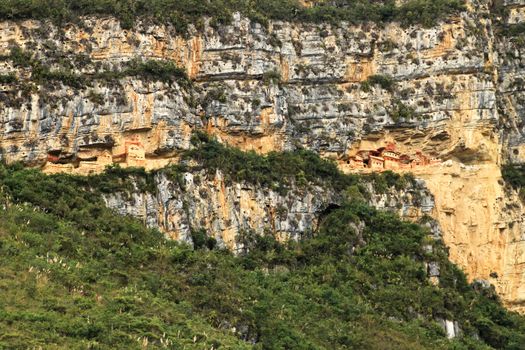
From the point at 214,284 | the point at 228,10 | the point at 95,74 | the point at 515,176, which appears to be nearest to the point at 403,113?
the point at 515,176

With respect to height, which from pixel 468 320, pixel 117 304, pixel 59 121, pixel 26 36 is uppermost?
pixel 26 36

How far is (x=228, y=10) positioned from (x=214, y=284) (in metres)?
15.6

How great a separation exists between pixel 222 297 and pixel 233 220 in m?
6.99

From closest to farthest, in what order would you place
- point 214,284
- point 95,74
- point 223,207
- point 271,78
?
point 214,284 → point 223,207 → point 95,74 → point 271,78

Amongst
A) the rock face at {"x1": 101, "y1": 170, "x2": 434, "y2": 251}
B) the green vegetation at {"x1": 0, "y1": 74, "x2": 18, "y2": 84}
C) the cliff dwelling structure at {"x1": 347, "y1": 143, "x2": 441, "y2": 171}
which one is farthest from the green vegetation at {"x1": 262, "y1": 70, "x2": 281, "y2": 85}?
the green vegetation at {"x1": 0, "y1": 74, "x2": 18, "y2": 84}

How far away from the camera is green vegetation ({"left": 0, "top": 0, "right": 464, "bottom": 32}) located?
48.9 metres

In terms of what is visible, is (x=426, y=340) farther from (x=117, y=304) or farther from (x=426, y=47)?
(x=426, y=47)

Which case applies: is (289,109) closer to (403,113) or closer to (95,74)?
(403,113)

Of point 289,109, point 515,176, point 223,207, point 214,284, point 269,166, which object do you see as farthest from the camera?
point 515,176

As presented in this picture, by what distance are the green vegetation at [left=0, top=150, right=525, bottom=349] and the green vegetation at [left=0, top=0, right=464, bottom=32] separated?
7001mm

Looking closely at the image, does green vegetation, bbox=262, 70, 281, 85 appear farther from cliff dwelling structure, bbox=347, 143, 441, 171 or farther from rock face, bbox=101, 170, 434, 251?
rock face, bbox=101, 170, 434, 251

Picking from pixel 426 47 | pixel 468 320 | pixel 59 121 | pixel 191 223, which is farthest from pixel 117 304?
pixel 426 47

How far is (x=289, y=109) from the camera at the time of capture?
168ft

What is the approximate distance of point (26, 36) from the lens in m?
48.0
